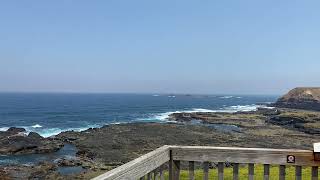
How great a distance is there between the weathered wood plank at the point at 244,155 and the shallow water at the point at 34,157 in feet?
112

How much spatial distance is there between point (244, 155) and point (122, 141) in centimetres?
4524

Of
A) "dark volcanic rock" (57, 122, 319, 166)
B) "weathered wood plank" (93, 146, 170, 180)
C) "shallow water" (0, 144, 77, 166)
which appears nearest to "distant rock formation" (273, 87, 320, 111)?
"dark volcanic rock" (57, 122, 319, 166)

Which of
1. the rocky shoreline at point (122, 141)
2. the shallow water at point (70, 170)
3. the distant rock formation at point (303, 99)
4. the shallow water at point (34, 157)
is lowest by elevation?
the shallow water at point (34, 157)

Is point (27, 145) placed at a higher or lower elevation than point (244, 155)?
lower

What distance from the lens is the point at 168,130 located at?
6059cm

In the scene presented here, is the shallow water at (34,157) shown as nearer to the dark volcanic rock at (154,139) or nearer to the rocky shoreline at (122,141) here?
the rocky shoreline at (122,141)

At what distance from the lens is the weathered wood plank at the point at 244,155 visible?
16.8ft

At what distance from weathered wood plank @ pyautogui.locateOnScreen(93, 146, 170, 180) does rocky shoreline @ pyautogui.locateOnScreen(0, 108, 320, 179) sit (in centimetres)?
2583

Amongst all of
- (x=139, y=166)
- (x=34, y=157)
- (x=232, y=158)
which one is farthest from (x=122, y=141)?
(x=139, y=166)

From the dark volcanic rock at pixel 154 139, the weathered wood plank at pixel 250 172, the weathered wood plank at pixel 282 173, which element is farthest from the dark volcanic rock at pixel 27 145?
the weathered wood plank at pixel 282 173

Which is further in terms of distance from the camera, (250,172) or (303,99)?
(303,99)

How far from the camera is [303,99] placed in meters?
123

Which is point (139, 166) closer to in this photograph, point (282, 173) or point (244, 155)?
point (244, 155)

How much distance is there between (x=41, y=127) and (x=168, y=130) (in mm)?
23113
